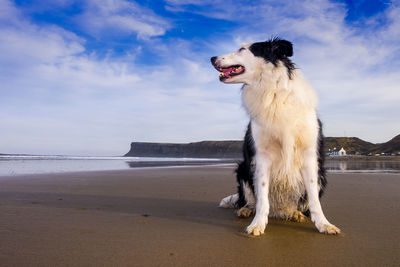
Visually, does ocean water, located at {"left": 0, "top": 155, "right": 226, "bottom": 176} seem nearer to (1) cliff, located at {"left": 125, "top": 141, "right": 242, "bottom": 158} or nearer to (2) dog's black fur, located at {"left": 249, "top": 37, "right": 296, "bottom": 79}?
(2) dog's black fur, located at {"left": 249, "top": 37, "right": 296, "bottom": 79}

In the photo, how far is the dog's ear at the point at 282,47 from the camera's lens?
127 inches

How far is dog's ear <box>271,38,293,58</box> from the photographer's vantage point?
10.6 ft

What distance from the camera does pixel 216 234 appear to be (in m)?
2.59

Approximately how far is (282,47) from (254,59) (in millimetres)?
329

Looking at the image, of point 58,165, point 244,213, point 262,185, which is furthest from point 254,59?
point 58,165

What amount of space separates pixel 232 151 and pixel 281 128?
2648 inches

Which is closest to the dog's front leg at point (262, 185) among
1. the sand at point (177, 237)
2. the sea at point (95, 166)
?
the sand at point (177, 237)

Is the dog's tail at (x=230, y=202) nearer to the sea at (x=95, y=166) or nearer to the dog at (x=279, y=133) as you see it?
the dog at (x=279, y=133)

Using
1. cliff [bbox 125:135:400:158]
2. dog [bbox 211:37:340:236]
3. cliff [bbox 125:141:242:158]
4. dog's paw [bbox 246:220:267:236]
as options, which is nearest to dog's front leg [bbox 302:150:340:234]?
dog [bbox 211:37:340:236]

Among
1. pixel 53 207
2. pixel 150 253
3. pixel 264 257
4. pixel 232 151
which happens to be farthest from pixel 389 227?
pixel 232 151

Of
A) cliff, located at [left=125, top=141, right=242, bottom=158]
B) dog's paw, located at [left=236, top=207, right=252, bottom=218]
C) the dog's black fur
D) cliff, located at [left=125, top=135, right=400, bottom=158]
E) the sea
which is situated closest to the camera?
the dog's black fur

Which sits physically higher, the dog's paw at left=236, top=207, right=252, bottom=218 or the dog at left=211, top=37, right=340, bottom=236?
the dog at left=211, top=37, right=340, bottom=236

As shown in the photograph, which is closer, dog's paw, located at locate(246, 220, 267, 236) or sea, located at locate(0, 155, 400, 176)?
dog's paw, located at locate(246, 220, 267, 236)

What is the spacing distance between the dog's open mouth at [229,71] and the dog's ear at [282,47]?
408 millimetres
